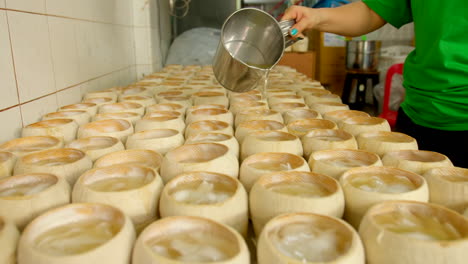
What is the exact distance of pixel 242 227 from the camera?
60 cm

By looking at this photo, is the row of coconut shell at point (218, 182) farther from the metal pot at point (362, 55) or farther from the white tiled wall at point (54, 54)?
the metal pot at point (362, 55)

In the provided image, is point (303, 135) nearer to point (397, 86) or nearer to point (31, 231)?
point (31, 231)

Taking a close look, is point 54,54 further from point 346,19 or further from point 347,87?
point 347,87

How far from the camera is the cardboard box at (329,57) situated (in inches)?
187

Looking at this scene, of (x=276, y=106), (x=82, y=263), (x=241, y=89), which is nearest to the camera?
(x=82, y=263)

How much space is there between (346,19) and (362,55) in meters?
2.88

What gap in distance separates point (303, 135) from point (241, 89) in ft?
1.08

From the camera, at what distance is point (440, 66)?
1243 mm

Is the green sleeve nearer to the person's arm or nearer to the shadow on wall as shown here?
the person's arm

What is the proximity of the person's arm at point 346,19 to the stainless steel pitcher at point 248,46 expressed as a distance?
0.23 m

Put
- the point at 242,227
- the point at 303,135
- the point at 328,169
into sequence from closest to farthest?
the point at 242,227, the point at 328,169, the point at 303,135

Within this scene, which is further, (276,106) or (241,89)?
(276,106)

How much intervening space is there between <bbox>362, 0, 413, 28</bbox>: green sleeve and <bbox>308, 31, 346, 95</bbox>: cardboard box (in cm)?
316

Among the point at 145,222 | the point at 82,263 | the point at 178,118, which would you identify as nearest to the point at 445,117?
the point at 178,118
